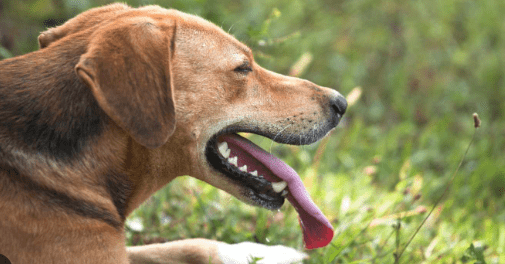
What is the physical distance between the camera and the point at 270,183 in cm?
312

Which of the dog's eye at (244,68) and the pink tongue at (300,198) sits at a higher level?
the dog's eye at (244,68)

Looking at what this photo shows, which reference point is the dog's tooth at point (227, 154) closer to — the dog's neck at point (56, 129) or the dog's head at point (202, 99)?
the dog's head at point (202, 99)

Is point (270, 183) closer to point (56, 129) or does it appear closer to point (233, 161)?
point (233, 161)

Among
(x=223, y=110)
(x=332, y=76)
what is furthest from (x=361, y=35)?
(x=223, y=110)

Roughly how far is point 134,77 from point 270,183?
105 cm

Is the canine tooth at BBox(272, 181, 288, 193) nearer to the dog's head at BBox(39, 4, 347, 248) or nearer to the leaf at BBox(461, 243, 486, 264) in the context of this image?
the dog's head at BBox(39, 4, 347, 248)

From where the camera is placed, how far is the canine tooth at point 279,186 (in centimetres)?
313

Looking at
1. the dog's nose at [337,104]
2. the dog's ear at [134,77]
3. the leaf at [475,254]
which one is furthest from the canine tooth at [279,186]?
the leaf at [475,254]

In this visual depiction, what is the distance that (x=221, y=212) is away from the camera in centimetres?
386

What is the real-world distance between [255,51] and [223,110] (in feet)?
4.29

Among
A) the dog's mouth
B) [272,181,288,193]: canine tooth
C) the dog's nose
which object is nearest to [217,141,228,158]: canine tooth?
the dog's mouth

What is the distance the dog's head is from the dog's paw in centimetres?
21

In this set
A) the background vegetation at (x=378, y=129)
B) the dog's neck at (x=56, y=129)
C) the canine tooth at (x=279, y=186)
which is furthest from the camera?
the background vegetation at (x=378, y=129)

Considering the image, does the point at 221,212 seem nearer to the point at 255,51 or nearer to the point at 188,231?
the point at 188,231
